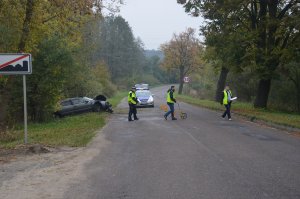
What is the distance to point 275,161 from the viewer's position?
1017 centimetres

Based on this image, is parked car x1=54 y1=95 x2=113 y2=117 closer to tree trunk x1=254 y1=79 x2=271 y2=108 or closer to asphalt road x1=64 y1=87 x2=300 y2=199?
tree trunk x1=254 y1=79 x2=271 y2=108

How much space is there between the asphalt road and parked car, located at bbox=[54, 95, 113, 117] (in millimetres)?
15336

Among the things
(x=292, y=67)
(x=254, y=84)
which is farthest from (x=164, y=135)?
(x=254, y=84)

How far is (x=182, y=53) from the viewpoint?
8175cm

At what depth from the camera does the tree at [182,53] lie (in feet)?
265

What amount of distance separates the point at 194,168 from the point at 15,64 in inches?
246

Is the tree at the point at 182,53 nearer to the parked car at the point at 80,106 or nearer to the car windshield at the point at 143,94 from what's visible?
the car windshield at the point at 143,94

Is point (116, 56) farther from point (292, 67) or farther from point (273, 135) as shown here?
point (273, 135)

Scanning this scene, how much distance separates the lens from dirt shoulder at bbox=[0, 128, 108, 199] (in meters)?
7.70

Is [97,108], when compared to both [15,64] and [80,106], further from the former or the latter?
[15,64]

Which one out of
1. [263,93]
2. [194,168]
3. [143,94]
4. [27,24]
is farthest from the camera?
[143,94]

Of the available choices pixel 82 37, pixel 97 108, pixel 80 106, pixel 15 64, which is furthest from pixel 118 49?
pixel 15 64

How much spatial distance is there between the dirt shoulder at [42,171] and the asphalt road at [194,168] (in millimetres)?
295

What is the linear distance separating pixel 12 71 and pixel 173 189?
7.02 metres
